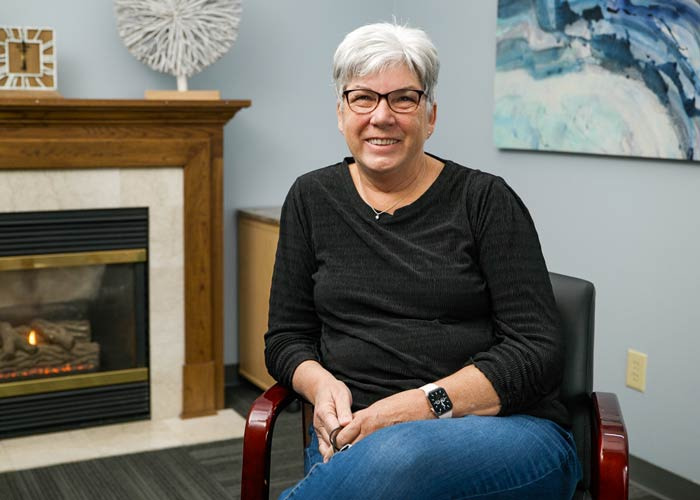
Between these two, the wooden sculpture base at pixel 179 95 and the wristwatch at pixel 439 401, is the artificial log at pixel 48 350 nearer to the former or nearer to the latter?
the wooden sculpture base at pixel 179 95

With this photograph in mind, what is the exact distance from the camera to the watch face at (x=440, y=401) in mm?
1590

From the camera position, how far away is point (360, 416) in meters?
1.58

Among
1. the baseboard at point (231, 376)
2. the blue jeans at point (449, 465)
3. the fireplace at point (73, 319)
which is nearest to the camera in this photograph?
the blue jeans at point (449, 465)

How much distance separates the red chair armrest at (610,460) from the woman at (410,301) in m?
0.08

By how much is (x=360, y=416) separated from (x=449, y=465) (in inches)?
8.3

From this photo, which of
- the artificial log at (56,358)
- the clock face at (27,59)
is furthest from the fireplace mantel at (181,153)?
the artificial log at (56,358)

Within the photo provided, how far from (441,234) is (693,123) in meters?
1.16

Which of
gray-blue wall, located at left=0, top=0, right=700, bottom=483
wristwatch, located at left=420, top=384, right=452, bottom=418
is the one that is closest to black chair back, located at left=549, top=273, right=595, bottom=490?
wristwatch, located at left=420, top=384, right=452, bottom=418

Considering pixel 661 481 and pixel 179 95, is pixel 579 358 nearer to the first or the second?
pixel 661 481

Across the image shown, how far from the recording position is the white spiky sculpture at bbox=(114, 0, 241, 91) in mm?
3221

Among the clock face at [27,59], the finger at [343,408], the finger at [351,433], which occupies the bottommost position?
the finger at [351,433]

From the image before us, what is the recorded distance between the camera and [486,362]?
5.38ft

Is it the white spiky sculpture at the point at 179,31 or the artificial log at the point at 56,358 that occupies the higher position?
the white spiky sculpture at the point at 179,31

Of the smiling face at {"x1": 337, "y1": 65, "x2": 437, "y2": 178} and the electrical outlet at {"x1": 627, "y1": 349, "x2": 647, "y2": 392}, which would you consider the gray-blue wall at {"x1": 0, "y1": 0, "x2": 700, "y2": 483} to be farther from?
the smiling face at {"x1": 337, "y1": 65, "x2": 437, "y2": 178}
